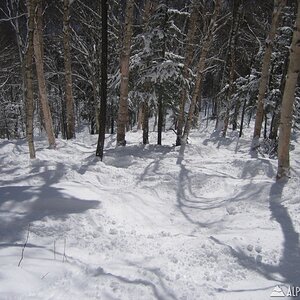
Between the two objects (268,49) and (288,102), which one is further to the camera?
(268,49)

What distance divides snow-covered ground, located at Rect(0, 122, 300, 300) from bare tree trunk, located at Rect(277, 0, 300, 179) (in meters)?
0.43

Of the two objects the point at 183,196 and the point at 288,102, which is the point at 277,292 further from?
the point at 288,102

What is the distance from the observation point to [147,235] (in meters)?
4.84

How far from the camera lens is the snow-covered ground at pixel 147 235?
3.40m

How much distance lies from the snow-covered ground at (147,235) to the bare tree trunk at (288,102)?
433 millimetres

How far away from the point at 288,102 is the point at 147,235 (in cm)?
412

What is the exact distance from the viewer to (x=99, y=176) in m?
7.87

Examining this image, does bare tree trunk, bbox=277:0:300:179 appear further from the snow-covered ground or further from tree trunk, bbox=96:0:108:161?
tree trunk, bbox=96:0:108:161

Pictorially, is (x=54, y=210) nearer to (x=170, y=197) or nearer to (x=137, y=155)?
(x=170, y=197)

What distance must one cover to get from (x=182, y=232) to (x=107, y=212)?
124 centimetres

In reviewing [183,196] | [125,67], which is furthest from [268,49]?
[183,196]

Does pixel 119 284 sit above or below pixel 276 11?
below

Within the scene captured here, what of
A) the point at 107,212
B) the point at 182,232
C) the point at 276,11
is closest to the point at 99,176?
the point at 107,212

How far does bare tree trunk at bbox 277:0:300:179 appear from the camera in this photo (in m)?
6.52
